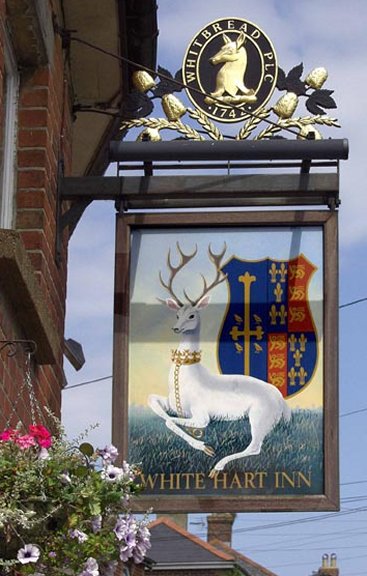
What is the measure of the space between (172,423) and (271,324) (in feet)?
2.21

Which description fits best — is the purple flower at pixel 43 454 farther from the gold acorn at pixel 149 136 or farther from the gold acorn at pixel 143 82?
the gold acorn at pixel 143 82


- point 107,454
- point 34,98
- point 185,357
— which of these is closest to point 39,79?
point 34,98

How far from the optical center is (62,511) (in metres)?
4.28

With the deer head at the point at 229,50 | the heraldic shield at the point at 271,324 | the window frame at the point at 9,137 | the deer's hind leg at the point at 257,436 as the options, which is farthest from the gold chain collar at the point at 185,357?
the deer head at the point at 229,50

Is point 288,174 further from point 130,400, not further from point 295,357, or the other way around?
point 130,400

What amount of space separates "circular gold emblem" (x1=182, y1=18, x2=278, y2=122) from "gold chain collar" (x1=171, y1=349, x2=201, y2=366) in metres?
1.23

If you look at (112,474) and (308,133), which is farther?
(308,133)

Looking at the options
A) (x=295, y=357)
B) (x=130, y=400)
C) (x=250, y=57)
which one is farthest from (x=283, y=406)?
(x=250, y=57)

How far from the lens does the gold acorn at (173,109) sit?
23.8 ft

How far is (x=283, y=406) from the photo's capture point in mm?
6672

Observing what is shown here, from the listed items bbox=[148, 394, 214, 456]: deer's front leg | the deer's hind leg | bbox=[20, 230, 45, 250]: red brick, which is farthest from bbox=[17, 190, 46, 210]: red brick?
the deer's hind leg

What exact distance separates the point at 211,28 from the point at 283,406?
81.6 inches

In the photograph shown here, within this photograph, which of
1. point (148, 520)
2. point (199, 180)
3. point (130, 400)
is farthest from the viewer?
point (199, 180)

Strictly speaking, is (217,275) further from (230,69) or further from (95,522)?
(95,522)
